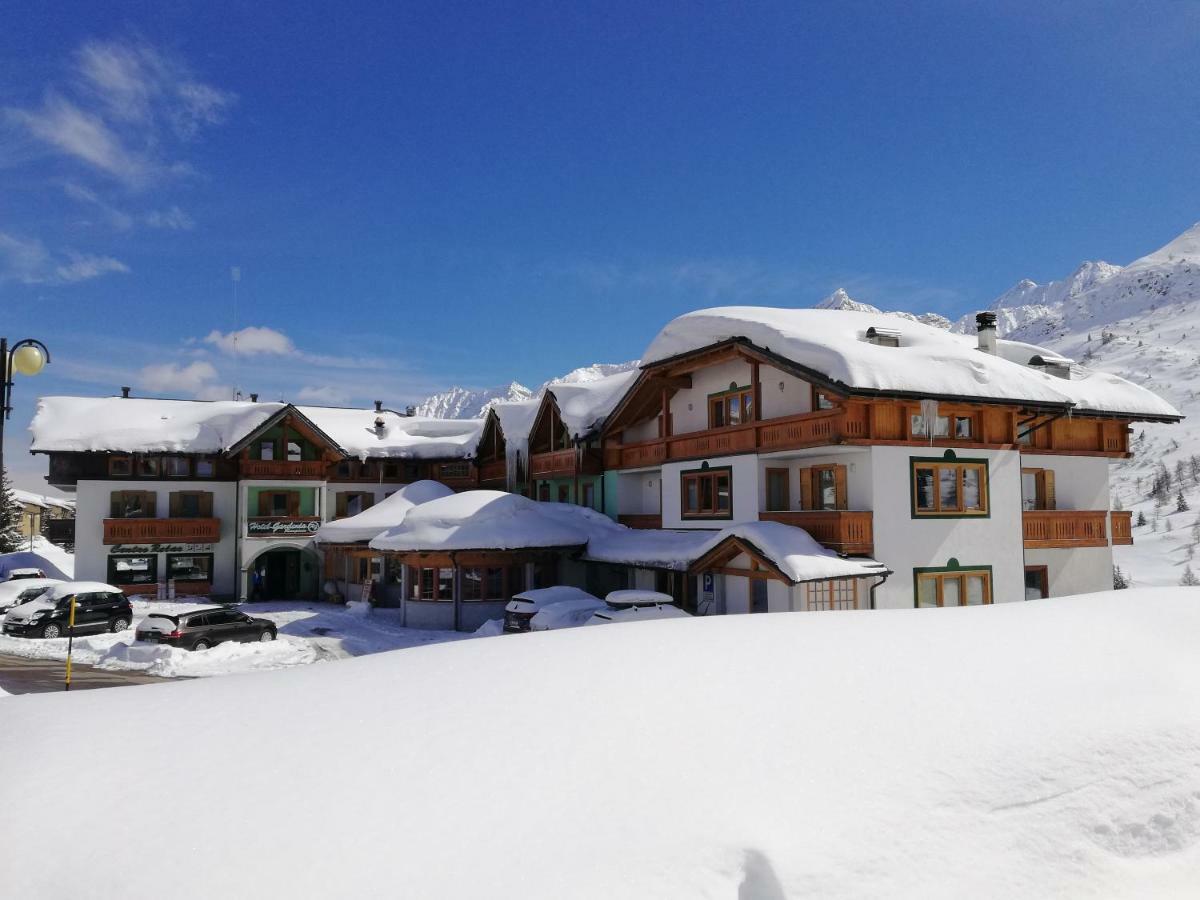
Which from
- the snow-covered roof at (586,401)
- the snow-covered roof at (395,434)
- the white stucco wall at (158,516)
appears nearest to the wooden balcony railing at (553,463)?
the snow-covered roof at (586,401)

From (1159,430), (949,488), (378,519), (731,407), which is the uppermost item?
(1159,430)

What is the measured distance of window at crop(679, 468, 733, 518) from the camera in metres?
23.9

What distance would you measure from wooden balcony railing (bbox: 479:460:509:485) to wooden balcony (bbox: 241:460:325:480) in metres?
8.01

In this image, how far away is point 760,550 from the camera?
18984mm

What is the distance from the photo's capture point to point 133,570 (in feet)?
113

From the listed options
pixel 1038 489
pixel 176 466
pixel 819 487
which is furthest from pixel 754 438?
pixel 176 466

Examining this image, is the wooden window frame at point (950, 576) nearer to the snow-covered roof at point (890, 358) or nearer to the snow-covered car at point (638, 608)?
the snow-covered roof at point (890, 358)

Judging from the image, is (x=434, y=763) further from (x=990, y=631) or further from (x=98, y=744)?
(x=990, y=631)

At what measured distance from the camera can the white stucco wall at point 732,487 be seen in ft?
73.5

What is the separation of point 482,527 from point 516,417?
1034 cm

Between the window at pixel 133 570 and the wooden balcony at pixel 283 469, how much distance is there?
→ 547 cm

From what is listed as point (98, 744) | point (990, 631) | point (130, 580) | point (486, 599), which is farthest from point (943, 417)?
point (130, 580)

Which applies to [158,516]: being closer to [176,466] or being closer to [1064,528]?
[176,466]

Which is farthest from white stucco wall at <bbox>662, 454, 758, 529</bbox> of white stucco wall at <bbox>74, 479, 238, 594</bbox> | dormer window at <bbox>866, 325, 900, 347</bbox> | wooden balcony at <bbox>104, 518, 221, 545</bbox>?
wooden balcony at <bbox>104, 518, 221, 545</bbox>
